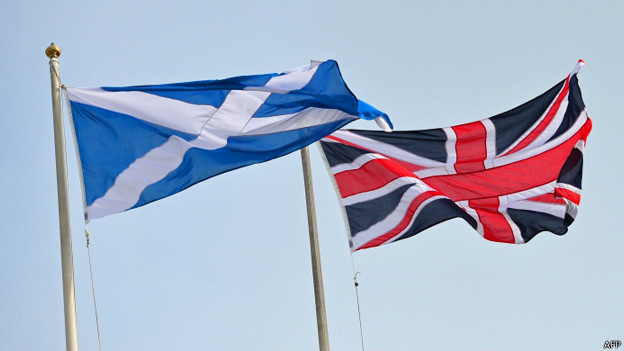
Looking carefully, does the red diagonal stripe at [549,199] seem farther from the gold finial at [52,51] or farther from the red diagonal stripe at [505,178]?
the gold finial at [52,51]

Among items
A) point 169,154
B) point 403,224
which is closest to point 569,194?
point 403,224

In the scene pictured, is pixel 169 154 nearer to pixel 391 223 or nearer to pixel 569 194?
pixel 391 223

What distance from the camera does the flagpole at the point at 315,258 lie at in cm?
1641

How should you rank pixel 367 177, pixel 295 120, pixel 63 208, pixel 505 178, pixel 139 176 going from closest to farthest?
pixel 63 208 → pixel 139 176 → pixel 295 120 → pixel 367 177 → pixel 505 178

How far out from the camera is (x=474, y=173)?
67.0 feet

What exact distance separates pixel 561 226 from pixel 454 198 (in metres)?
2.12

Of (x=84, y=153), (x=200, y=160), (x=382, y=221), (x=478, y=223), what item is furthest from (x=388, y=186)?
(x=84, y=153)

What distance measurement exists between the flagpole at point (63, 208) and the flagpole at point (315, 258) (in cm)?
427

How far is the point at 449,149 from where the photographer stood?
20.5 m

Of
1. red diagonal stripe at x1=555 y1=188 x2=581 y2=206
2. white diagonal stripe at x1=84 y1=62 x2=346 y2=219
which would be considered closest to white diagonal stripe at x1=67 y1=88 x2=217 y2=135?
white diagonal stripe at x1=84 y1=62 x2=346 y2=219

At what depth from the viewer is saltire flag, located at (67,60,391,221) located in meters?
15.4

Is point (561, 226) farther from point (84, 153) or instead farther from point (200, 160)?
point (84, 153)

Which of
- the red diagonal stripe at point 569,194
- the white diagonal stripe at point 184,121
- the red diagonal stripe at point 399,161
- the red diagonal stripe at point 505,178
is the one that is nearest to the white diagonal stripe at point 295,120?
the white diagonal stripe at point 184,121

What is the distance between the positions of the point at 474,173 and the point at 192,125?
6.61m
